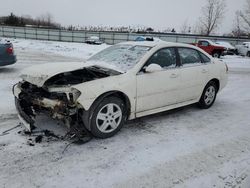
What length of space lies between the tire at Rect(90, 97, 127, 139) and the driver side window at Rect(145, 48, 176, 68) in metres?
1.00

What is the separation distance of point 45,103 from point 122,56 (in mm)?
1706

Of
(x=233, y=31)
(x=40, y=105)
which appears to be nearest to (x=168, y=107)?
(x=40, y=105)

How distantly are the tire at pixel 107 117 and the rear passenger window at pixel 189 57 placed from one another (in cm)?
182

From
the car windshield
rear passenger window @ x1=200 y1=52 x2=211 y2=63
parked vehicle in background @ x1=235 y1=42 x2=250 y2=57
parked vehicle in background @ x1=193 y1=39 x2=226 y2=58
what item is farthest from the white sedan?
parked vehicle in background @ x1=235 y1=42 x2=250 y2=57

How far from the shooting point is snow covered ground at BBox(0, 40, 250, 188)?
3.07 m

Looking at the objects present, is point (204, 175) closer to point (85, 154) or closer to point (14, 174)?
point (85, 154)

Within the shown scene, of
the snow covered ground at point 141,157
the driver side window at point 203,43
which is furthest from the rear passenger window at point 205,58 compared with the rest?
the driver side window at point 203,43

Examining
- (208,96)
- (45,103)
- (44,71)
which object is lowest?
(208,96)

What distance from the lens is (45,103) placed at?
397 centimetres

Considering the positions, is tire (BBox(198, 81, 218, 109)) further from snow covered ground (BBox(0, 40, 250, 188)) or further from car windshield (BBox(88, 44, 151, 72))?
car windshield (BBox(88, 44, 151, 72))

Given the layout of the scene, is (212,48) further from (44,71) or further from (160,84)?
(44,71)

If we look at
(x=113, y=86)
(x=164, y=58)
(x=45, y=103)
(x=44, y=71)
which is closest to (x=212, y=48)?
(x=164, y=58)

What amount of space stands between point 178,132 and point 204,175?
4.43 ft

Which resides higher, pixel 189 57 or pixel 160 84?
pixel 189 57
